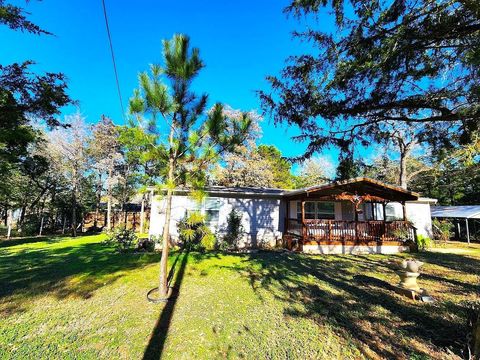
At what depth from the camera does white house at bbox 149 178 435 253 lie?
11234mm

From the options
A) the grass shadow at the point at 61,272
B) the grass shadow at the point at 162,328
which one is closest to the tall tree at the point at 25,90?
the grass shadow at the point at 61,272

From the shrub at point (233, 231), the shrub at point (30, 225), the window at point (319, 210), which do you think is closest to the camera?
the shrub at point (233, 231)

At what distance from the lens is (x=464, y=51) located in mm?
3592

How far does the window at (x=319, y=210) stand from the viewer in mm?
13367

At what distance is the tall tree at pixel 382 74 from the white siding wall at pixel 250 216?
7102 millimetres

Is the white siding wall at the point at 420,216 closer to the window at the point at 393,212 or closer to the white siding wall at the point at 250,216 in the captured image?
the window at the point at 393,212

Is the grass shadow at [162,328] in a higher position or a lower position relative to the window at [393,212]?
lower

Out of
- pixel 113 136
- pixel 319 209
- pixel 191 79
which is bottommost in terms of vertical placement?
pixel 319 209

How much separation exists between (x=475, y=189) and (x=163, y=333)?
104 ft

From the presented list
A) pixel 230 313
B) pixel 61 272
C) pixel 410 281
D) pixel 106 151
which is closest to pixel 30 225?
pixel 106 151

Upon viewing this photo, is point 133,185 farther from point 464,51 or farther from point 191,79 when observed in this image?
point 464,51

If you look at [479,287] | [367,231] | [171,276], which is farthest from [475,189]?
[171,276]

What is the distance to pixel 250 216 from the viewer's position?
12.4 metres

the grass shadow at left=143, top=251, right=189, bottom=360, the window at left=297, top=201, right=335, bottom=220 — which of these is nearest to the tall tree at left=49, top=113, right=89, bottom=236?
the grass shadow at left=143, top=251, right=189, bottom=360
